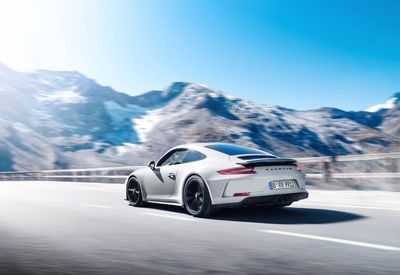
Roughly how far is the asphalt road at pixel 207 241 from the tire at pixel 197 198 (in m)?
0.18

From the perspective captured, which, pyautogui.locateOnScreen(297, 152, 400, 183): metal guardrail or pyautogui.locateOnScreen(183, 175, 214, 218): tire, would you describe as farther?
pyautogui.locateOnScreen(297, 152, 400, 183): metal guardrail

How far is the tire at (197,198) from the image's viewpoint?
24.2 ft

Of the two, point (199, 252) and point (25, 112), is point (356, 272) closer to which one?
point (199, 252)

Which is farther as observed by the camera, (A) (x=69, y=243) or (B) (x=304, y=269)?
(A) (x=69, y=243)

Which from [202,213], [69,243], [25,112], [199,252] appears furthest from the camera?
[25,112]

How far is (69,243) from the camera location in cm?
536

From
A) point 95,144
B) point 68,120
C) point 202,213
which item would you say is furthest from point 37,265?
point 68,120

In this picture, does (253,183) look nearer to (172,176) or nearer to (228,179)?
(228,179)

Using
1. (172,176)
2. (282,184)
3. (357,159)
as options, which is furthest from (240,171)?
(357,159)

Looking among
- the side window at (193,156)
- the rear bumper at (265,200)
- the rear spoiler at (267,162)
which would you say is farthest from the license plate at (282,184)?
the side window at (193,156)

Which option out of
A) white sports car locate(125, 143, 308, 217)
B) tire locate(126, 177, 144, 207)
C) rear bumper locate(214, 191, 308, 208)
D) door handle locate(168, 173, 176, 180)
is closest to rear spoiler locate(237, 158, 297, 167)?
white sports car locate(125, 143, 308, 217)

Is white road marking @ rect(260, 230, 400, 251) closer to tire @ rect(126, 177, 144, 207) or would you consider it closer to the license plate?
the license plate

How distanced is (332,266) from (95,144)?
152 meters

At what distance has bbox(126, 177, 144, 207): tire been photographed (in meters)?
9.50
